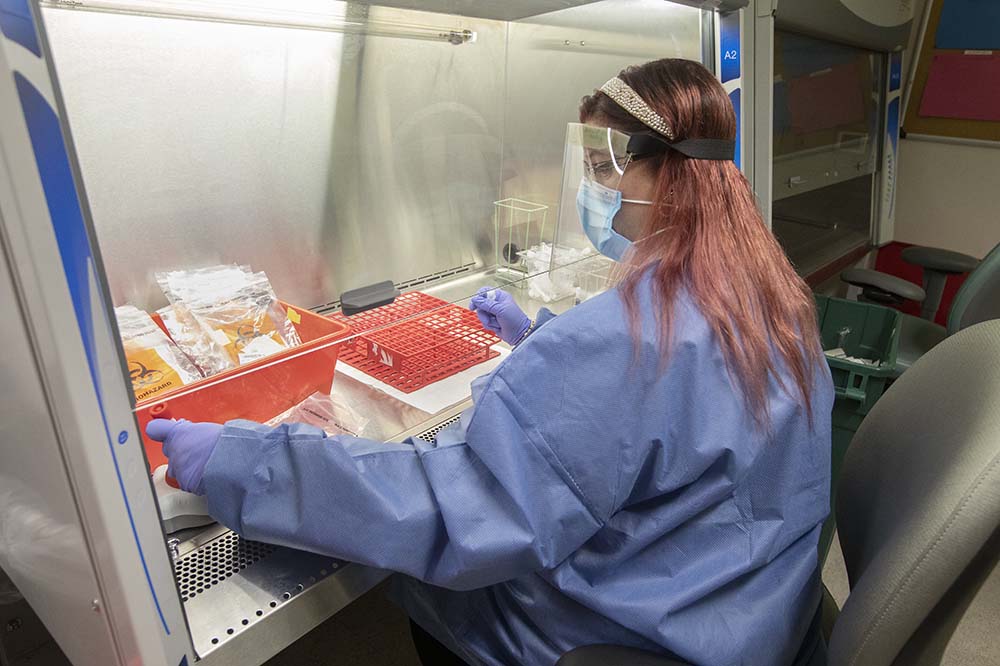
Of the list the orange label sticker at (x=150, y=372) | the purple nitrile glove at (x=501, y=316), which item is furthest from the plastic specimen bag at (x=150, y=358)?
the purple nitrile glove at (x=501, y=316)

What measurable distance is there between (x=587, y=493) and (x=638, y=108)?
0.57 metres

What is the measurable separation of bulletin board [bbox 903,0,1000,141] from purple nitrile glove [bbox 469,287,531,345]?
276cm

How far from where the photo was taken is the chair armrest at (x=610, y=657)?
775 mm

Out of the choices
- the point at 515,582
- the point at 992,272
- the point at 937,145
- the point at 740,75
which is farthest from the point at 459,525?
the point at 937,145

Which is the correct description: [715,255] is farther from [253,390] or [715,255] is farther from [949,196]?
[949,196]

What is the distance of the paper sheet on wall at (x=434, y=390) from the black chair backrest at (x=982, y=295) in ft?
5.28

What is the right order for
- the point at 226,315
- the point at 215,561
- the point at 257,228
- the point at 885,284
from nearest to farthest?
the point at 215,561 → the point at 226,315 → the point at 257,228 → the point at 885,284

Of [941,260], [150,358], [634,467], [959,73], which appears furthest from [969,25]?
[150,358]

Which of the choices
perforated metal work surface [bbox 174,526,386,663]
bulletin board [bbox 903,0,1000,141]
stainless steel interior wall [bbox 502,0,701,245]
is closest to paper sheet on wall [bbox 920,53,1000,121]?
bulletin board [bbox 903,0,1000,141]

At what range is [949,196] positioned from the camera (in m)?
3.17

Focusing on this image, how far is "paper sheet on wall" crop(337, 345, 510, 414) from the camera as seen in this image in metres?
1.22

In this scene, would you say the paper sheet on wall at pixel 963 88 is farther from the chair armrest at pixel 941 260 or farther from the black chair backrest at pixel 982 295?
the black chair backrest at pixel 982 295

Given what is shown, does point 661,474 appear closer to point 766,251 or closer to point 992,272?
point 766,251

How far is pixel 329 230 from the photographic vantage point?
1520mm
